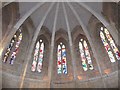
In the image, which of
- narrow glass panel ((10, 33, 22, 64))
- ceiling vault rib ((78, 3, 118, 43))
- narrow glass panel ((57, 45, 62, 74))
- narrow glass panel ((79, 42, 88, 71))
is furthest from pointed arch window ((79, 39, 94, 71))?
narrow glass panel ((10, 33, 22, 64))

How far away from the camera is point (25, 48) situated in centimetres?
1755

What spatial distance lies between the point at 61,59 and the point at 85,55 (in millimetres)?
1936

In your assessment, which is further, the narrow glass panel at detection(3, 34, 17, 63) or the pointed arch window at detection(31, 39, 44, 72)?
the pointed arch window at detection(31, 39, 44, 72)

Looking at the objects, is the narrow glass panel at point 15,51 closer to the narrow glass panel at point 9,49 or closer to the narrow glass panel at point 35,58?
the narrow glass panel at point 9,49

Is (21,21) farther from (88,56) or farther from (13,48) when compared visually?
(88,56)

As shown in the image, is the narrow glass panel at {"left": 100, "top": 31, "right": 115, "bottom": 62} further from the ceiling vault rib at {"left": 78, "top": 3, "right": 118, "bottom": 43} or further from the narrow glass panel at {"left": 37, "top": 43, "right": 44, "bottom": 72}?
the narrow glass panel at {"left": 37, "top": 43, "right": 44, "bottom": 72}

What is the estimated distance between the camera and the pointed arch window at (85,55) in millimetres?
Answer: 17453

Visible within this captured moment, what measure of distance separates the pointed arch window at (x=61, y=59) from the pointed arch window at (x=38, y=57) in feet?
4.43

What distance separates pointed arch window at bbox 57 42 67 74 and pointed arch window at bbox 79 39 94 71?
1403mm

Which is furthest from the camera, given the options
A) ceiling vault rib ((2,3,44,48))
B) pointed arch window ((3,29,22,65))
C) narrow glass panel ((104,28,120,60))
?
narrow glass panel ((104,28,120,60))

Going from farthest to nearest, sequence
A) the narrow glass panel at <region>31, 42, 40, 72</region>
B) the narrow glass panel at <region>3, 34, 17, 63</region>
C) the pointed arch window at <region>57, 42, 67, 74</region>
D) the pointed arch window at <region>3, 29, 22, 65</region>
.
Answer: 1. the pointed arch window at <region>57, 42, 67, 74</region>
2. the narrow glass panel at <region>31, 42, 40, 72</region>
3. the pointed arch window at <region>3, 29, 22, 65</region>
4. the narrow glass panel at <region>3, 34, 17, 63</region>

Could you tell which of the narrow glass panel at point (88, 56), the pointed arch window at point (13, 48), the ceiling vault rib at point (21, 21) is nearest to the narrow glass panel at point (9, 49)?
the pointed arch window at point (13, 48)

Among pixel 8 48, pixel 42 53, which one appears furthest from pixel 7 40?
pixel 42 53

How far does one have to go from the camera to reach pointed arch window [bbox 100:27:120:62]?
54.4ft
